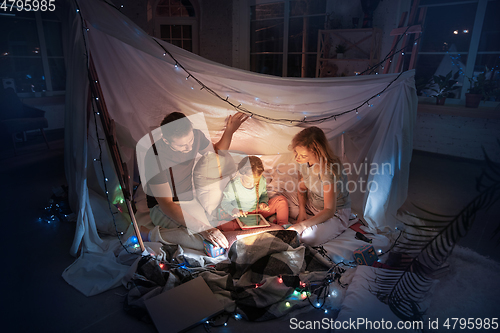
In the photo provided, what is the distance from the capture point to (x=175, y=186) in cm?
229

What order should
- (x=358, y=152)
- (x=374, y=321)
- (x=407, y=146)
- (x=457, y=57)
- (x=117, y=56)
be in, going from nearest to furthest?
(x=374, y=321) → (x=117, y=56) → (x=407, y=146) → (x=358, y=152) → (x=457, y=57)

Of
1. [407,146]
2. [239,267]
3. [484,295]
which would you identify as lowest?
[239,267]

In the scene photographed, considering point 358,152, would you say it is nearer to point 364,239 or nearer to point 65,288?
point 364,239

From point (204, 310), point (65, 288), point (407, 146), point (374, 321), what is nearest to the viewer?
point (374, 321)

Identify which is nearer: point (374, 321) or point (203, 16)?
point (374, 321)

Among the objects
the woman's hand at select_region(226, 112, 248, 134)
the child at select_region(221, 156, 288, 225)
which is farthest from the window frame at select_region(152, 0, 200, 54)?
the child at select_region(221, 156, 288, 225)

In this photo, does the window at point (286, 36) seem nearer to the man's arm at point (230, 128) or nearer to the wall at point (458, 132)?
the wall at point (458, 132)

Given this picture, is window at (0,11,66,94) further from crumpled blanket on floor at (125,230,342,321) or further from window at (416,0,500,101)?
window at (416,0,500,101)

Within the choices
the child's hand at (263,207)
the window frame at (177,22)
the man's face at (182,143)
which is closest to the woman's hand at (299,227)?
the child's hand at (263,207)

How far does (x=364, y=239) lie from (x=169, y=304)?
4.50ft

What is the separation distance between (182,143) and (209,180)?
0.34m

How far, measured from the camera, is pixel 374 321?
4.87 feet

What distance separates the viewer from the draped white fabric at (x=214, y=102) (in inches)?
80.7

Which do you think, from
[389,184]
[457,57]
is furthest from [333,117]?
[457,57]
